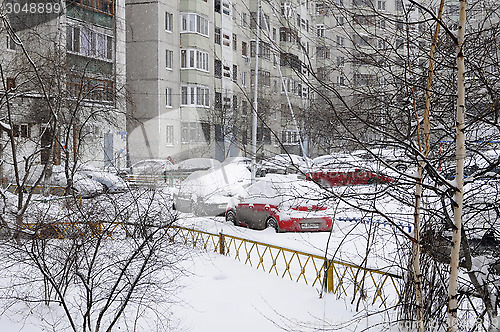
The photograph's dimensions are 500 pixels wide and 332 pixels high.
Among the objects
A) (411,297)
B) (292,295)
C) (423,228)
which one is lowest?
(292,295)

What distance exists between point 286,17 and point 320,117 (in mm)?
1171

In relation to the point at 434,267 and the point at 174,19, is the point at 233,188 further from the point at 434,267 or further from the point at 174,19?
the point at 174,19

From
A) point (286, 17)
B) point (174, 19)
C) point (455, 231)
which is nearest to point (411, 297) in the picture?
point (455, 231)

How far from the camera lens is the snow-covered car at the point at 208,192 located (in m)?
12.5

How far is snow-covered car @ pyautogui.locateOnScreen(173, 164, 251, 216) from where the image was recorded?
12.5m

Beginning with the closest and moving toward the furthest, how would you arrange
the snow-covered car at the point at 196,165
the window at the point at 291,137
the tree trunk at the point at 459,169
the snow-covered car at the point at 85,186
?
the tree trunk at the point at 459,169 < the window at the point at 291,137 < the snow-covered car at the point at 85,186 < the snow-covered car at the point at 196,165

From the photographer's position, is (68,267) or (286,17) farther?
(68,267)

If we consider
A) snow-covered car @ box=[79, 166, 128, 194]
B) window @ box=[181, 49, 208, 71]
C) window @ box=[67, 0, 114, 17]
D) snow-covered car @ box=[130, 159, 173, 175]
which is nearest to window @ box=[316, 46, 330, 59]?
snow-covered car @ box=[79, 166, 128, 194]

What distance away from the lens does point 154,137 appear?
98.4 ft

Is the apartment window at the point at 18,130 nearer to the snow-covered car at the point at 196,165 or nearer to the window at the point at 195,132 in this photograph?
the snow-covered car at the point at 196,165

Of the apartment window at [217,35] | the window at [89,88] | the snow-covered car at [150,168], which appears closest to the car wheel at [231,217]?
the snow-covered car at [150,168]

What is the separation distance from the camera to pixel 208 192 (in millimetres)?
13656

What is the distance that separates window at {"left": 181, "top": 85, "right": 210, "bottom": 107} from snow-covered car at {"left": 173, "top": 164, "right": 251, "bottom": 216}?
15.5 meters

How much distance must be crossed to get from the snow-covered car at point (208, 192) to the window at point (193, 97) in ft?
50.9
